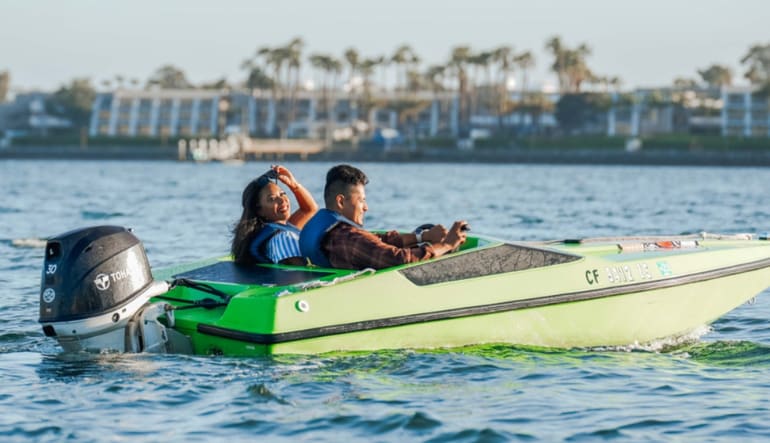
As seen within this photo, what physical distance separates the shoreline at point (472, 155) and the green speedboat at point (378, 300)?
102463 mm

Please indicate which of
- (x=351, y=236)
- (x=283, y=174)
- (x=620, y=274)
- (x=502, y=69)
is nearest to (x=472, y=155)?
(x=502, y=69)

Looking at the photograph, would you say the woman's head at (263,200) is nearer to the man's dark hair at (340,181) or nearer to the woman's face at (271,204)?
the woman's face at (271,204)

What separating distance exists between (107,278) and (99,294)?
0.13 metres

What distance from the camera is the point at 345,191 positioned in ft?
33.4

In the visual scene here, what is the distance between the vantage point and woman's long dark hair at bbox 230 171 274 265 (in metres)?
10.8

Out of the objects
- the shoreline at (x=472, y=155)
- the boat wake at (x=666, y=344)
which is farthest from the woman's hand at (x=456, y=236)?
the shoreline at (x=472, y=155)

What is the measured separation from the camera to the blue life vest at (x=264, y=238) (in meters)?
10.8

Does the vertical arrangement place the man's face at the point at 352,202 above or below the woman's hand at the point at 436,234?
above

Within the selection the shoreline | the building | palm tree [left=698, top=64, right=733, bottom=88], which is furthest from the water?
palm tree [left=698, top=64, right=733, bottom=88]

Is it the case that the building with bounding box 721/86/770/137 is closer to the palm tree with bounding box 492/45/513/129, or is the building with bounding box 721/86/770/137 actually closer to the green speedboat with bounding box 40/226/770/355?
the palm tree with bounding box 492/45/513/129

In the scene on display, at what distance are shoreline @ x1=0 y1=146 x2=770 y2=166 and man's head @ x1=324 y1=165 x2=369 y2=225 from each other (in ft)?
342

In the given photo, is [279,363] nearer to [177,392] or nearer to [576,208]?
[177,392]

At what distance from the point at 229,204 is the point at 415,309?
1226 inches

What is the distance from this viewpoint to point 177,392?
29.8 feet
